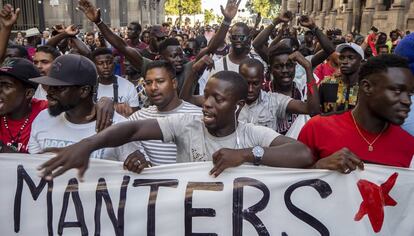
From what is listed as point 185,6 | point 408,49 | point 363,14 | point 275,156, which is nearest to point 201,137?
point 275,156

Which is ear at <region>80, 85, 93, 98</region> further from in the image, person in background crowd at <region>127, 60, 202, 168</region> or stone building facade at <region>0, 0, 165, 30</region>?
stone building facade at <region>0, 0, 165, 30</region>

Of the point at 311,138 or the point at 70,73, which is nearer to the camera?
the point at 311,138

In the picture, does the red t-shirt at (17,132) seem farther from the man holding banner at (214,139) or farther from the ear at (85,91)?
the man holding banner at (214,139)

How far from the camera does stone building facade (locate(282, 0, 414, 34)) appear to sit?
59.5 feet

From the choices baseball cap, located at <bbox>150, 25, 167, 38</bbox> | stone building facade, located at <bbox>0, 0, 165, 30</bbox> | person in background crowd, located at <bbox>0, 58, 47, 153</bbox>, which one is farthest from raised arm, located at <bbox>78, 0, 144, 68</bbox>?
stone building facade, located at <bbox>0, 0, 165, 30</bbox>

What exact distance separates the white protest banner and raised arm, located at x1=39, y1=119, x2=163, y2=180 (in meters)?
0.23

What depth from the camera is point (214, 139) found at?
2.96 m

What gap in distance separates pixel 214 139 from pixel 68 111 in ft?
3.46

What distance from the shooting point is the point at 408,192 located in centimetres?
291

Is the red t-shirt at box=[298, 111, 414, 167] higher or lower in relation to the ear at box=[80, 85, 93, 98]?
lower

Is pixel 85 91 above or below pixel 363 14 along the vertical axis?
below

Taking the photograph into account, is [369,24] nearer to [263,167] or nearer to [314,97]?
[314,97]

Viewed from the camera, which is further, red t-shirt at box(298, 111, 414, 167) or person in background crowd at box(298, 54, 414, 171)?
red t-shirt at box(298, 111, 414, 167)

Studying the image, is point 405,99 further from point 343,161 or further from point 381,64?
point 343,161
